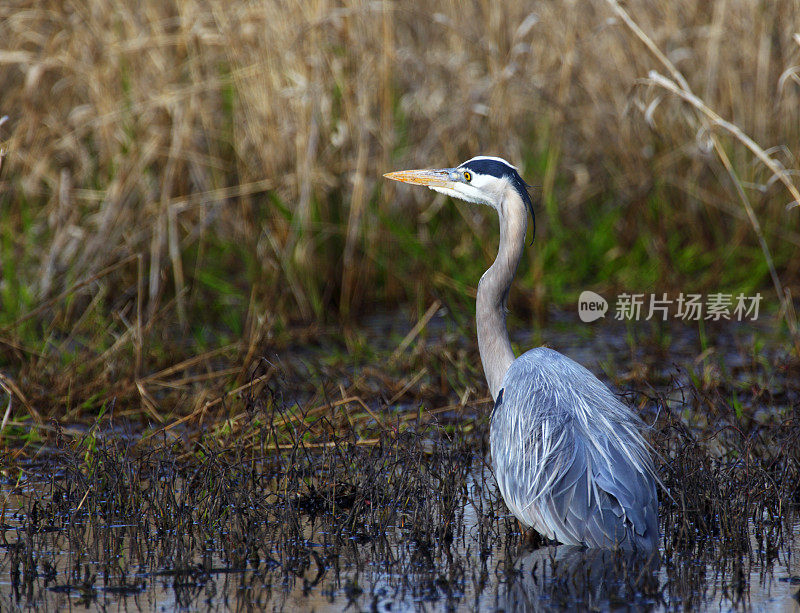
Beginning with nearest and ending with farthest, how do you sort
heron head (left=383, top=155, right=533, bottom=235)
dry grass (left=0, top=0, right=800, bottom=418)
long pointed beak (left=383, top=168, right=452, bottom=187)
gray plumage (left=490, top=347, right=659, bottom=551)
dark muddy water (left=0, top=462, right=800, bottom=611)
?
dark muddy water (left=0, top=462, right=800, bottom=611) < gray plumage (left=490, top=347, right=659, bottom=551) < heron head (left=383, top=155, right=533, bottom=235) < long pointed beak (left=383, top=168, right=452, bottom=187) < dry grass (left=0, top=0, right=800, bottom=418)

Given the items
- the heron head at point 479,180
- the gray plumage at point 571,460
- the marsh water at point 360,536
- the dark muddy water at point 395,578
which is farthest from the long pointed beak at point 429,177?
the dark muddy water at point 395,578

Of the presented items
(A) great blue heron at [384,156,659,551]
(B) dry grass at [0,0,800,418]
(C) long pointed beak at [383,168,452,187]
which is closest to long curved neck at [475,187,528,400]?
(A) great blue heron at [384,156,659,551]

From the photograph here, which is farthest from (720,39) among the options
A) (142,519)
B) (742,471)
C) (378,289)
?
(142,519)

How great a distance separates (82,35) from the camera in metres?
6.94

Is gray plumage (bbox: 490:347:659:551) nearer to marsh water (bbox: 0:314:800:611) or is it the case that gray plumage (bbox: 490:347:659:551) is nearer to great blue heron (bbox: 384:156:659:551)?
great blue heron (bbox: 384:156:659:551)

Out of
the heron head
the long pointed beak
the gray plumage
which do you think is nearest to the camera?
the gray plumage

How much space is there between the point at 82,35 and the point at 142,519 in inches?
156

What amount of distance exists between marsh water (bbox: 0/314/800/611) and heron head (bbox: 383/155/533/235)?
3.67 feet

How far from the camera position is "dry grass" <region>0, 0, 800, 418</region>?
663 cm

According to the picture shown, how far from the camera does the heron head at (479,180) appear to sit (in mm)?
4711

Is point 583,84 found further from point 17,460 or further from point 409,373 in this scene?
point 17,460

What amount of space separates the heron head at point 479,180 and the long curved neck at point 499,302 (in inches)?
2.9

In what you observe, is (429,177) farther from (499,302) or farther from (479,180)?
(499,302)

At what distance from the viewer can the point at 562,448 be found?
397 centimetres
